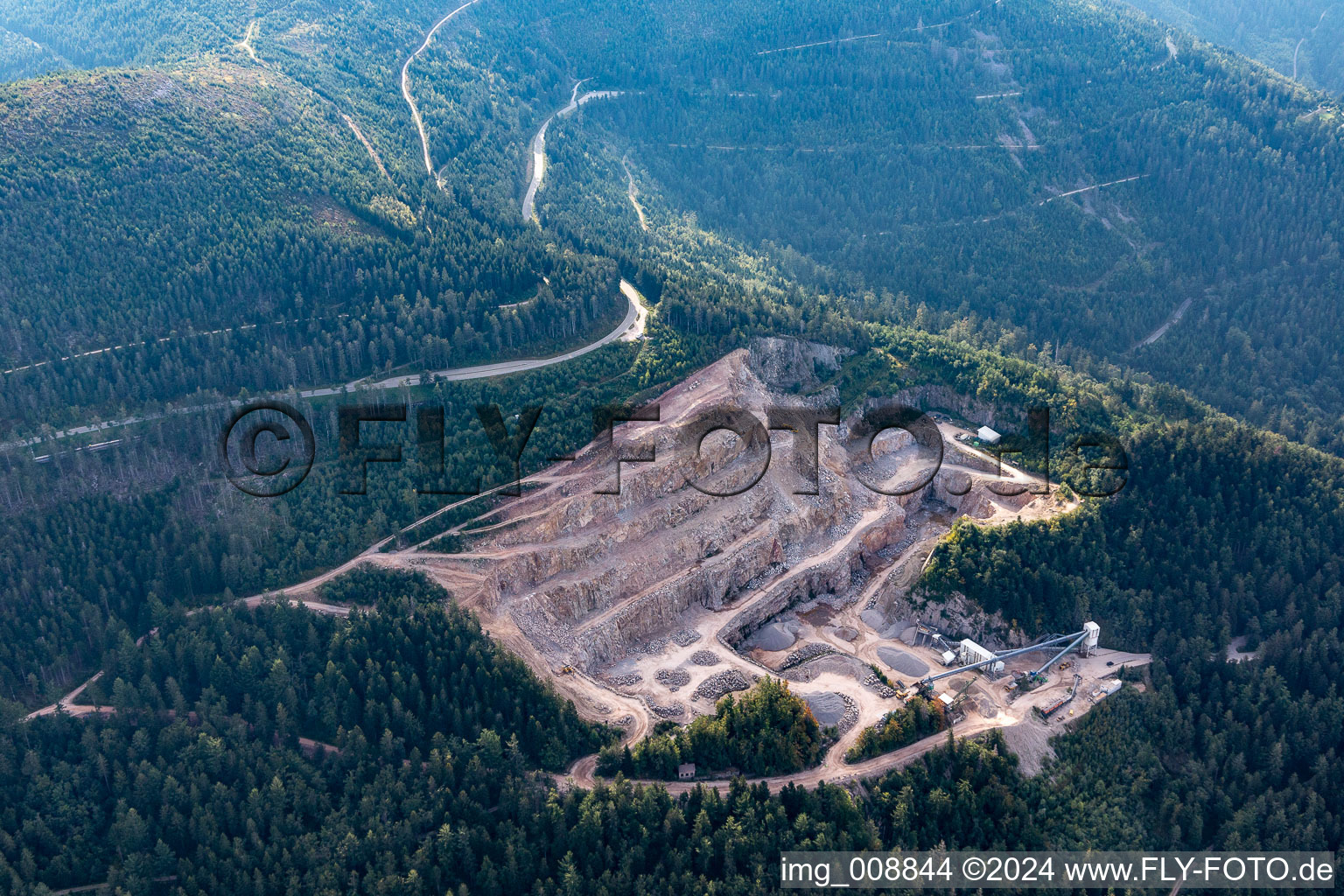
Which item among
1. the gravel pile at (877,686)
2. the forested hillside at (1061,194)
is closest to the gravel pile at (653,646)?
the gravel pile at (877,686)

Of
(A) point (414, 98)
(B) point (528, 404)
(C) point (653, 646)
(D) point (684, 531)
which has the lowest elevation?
(C) point (653, 646)

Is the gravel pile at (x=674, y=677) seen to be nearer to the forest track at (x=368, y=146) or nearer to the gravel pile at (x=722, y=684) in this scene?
the gravel pile at (x=722, y=684)

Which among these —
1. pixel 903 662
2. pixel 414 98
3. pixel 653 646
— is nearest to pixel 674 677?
pixel 653 646

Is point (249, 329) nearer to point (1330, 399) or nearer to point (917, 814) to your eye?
point (917, 814)

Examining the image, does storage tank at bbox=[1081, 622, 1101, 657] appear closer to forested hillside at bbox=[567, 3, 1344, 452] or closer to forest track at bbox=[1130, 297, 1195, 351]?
forested hillside at bbox=[567, 3, 1344, 452]

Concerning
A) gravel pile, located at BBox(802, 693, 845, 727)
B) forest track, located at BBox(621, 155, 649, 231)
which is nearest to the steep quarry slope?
gravel pile, located at BBox(802, 693, 845, 727)

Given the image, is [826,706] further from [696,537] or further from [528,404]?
[528,404]

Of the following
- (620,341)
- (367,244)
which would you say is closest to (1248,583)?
(620,341)
